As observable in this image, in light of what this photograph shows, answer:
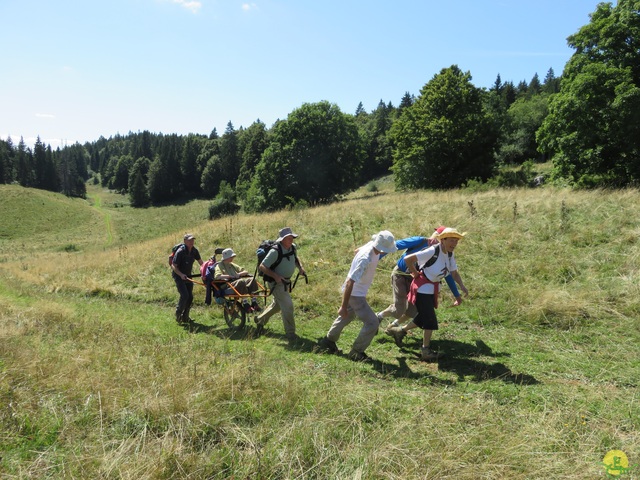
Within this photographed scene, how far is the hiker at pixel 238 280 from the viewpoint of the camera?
29.7 feet

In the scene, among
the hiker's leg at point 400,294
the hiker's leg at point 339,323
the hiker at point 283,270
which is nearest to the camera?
the hiker's leg at point 339,323

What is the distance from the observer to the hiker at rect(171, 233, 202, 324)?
381 inches

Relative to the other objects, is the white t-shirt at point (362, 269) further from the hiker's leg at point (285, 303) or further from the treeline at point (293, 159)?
the treeline at point (293, 159)

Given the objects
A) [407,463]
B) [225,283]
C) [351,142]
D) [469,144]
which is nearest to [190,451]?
[407,463]

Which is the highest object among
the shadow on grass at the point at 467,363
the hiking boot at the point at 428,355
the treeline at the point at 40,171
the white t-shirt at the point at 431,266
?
the treeline at the point at 40,171

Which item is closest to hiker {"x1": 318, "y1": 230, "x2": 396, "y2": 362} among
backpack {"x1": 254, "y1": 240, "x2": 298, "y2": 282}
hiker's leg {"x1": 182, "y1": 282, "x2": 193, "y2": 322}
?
backpack {"x1": 254, "y1": 240, "x2": 298, "y2": 282}

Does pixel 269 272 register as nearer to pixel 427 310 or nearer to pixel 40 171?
pixel 427 310

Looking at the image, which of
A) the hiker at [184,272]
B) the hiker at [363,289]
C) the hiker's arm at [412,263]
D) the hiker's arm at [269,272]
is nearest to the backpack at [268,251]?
the hiker's arm at [269,272]

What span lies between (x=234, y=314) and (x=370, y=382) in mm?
4575

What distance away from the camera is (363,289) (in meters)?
6.39

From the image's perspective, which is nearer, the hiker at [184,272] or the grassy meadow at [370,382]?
the grassy meadow at [370,382]

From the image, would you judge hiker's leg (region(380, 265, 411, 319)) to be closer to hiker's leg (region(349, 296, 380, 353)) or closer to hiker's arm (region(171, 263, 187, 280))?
hiker's leg (region(349, 296, 380, 353))

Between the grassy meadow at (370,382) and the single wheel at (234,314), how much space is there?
0.83 ft

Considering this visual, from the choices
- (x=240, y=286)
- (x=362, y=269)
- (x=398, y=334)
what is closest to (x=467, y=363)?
(x=398, y=334)
